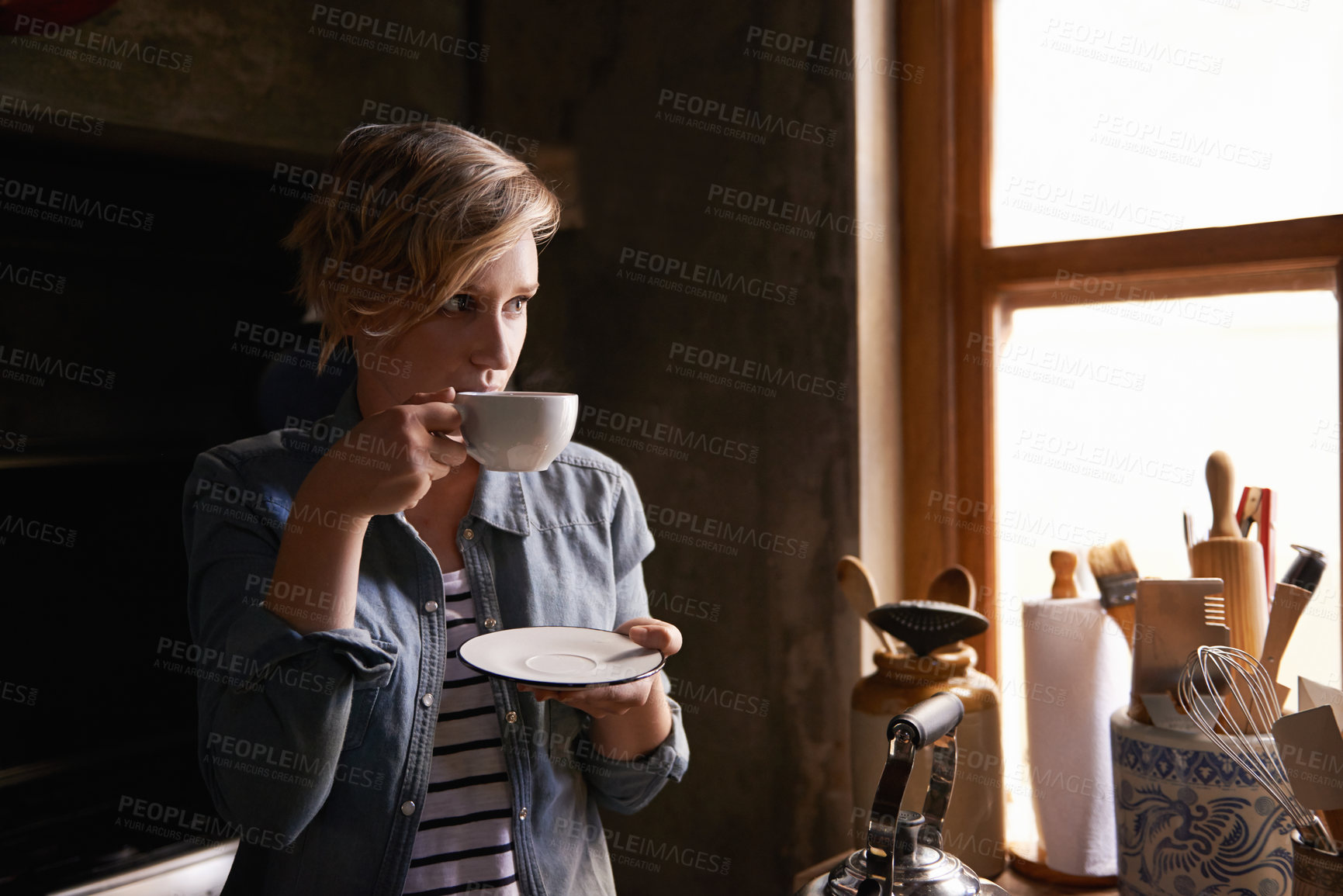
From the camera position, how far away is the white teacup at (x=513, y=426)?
2.88 feet

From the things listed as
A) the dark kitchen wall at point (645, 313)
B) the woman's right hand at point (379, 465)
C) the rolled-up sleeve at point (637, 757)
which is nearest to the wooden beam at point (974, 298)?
the dark kitchen wall at point (645, 313)

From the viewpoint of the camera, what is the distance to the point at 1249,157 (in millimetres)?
1242

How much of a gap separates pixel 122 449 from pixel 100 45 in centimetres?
71

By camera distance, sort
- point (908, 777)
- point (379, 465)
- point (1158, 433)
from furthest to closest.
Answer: point (1158, 433) → point (379, 465) → point (908, 777)

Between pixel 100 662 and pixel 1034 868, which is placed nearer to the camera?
pixel 1034 868

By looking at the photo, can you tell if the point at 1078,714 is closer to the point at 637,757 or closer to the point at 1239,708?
the point at 1239,708

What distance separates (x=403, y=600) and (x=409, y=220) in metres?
0.40

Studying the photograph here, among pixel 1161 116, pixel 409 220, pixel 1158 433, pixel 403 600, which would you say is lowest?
pixel 403 600

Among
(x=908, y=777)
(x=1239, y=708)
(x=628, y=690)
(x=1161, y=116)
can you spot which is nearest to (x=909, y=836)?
(x=908, y=777)

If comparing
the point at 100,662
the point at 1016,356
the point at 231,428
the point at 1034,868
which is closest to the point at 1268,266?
the point at 1016,356

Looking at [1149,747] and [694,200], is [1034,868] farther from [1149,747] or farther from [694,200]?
[694,200]

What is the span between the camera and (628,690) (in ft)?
3.17

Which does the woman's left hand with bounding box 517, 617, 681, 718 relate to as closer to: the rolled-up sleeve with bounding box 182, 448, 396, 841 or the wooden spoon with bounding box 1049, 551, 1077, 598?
the rolled-up sleeve with bounding box 182, 448, 396, 841

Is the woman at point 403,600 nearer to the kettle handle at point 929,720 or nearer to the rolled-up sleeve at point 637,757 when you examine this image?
the rolled-up sleeve at point 637,757
